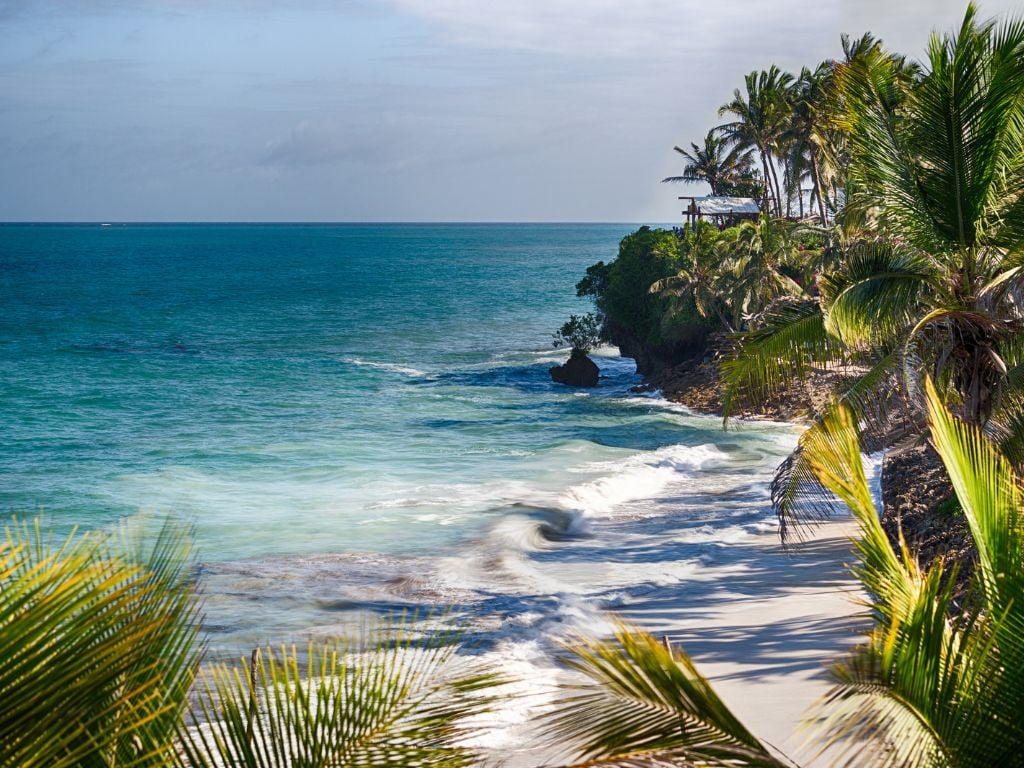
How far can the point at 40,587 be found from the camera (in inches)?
125

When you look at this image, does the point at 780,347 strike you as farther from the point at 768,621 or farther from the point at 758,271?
the point at 758,271

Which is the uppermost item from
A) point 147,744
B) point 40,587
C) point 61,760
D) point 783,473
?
point 40,587

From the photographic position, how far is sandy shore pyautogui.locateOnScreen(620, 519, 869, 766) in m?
12.2

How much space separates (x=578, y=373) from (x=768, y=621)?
110 ft

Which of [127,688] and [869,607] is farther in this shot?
[869,607]

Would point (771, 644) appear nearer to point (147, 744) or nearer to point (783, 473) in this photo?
point (783, 473)

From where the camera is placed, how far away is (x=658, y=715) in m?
4.56

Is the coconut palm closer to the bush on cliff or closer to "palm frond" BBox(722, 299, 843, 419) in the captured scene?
the bush on cliff

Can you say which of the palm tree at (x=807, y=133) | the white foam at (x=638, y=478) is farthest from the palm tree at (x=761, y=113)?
the white foam at (x=638, y=478)

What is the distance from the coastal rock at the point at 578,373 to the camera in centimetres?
4881

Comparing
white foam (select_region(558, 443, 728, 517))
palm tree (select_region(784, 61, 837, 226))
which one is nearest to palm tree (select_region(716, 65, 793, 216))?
palm tree (select_region(784, 61, 837, 226))

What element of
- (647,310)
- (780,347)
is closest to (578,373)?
(647,310)

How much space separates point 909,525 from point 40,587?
1804cm

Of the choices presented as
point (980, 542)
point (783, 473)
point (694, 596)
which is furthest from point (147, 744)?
point (694, 596)
